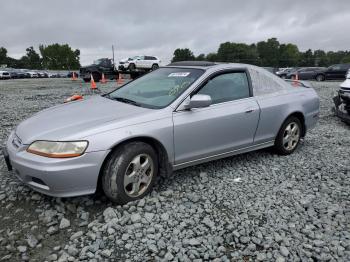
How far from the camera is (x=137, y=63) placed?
2670 centimetres

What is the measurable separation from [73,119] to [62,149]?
0.53 metres

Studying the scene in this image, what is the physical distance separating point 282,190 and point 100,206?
208 cm

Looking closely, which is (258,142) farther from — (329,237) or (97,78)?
(97,78)

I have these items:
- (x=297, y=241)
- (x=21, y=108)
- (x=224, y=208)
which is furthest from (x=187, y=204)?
(x=21, y=108)

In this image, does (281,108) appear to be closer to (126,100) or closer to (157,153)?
(157,153)

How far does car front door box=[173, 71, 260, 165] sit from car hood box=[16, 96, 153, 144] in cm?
49

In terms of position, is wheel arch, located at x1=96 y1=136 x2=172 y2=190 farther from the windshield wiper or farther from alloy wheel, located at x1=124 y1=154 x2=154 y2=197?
the windshield wiper

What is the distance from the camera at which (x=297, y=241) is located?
287cm

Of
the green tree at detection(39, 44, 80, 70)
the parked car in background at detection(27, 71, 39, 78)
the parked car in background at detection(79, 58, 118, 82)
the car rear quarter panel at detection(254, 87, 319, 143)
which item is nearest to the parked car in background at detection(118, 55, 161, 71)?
the parked car in background at detection(79, 58, 118, 82)

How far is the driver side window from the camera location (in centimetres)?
Result: 407

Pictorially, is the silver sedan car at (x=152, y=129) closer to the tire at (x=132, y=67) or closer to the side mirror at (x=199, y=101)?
the side mirror at (x=199, y=101)

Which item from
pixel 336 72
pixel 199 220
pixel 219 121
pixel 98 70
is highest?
pixel 98 70

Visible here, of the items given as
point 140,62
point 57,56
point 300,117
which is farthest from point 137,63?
point 57,56

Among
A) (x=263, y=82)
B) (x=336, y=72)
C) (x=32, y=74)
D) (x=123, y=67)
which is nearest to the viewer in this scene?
(x=263, y=82)
